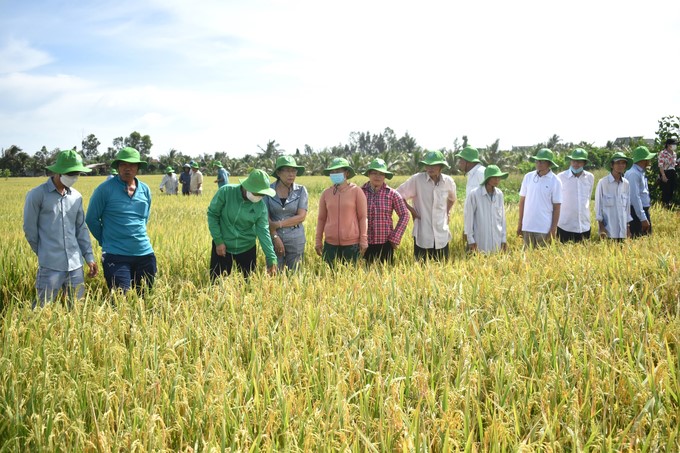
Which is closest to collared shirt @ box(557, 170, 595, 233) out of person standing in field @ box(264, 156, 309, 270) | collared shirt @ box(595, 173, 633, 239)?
collared shirt @ box(595, 173, 633, 239)

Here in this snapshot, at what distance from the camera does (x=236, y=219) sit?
4.53 meters

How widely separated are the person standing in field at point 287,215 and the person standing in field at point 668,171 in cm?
743

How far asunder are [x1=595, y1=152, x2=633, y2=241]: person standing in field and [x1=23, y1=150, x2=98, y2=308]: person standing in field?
5.77m

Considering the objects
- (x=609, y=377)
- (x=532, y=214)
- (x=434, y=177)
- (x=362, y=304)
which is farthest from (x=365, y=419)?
(x=532, y=214)

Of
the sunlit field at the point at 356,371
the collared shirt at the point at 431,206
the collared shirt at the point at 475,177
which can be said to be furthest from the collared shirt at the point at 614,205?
the sunlit field at the point at 356,371

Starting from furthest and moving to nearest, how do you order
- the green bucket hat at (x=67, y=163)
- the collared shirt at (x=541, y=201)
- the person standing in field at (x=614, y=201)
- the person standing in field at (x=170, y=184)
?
the person standing in field at (x=170, y=184), the person standing in field at (x=614, y=201), the collared shirt at (x=541, y=201), the green bucket hat at (x=67, y=163)

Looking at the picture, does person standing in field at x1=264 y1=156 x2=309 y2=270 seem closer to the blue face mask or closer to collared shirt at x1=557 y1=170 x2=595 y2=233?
the blue face mask

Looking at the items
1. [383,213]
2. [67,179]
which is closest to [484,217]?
[383,213]

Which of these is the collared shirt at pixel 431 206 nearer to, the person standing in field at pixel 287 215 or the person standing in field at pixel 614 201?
the person standing in field at pixel 287 215

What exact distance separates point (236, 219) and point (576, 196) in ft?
14.2

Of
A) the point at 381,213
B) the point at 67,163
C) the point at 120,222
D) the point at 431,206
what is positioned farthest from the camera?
the point at 431,206

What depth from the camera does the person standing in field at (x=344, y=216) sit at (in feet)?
16.5

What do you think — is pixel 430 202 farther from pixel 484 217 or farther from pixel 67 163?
pixel 67 163

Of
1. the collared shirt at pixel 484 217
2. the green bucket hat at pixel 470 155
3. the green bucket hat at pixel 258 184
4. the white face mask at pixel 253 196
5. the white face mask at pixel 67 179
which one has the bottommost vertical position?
the collared shirt at pixel 484 217
